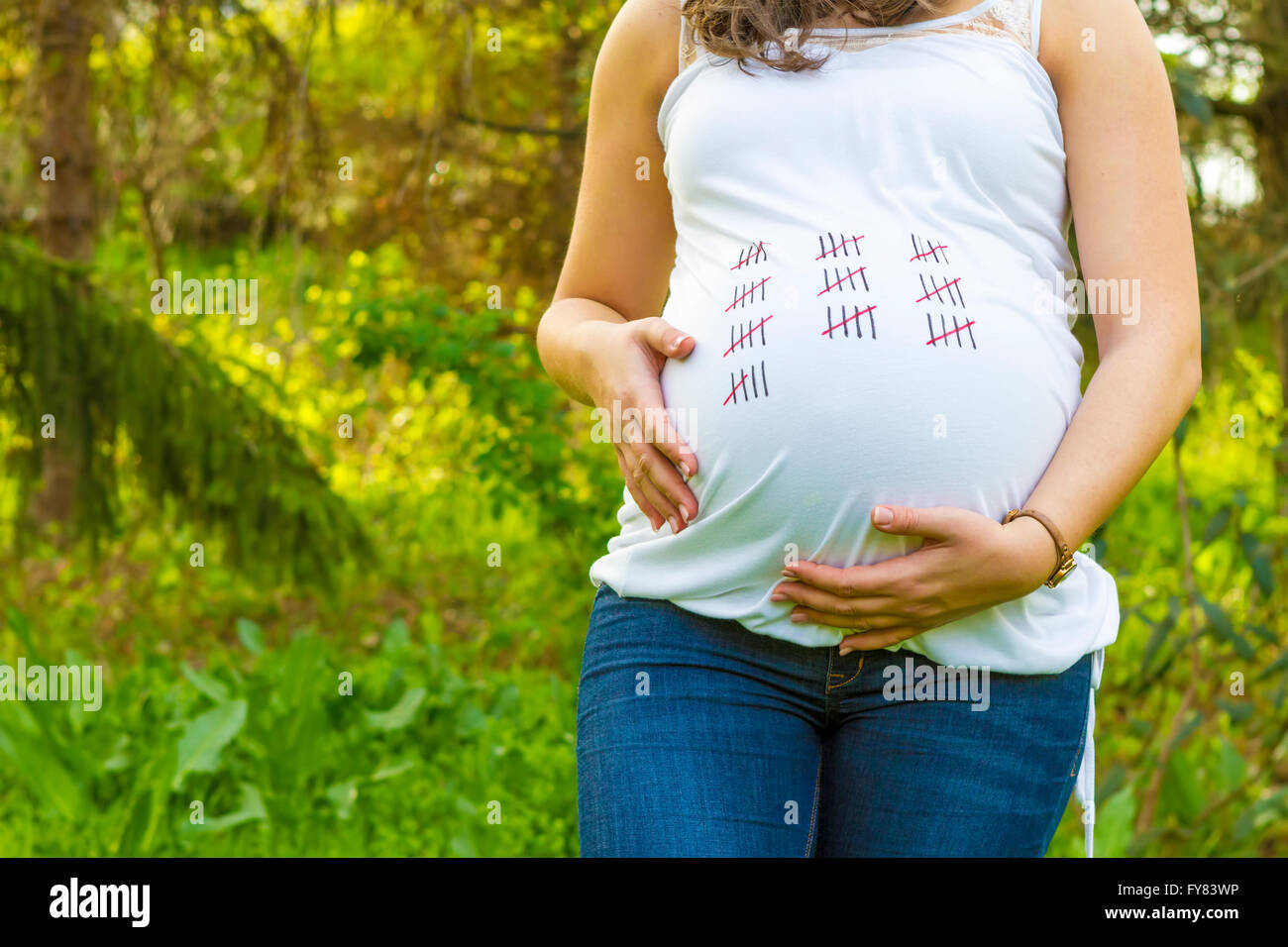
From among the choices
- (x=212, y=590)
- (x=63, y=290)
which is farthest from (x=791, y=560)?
(x=212, y=590)

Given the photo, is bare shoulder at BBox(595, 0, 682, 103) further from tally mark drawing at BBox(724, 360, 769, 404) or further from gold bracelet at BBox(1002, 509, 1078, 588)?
gold bracelet at BBox(1002, 509, 1078, 588)

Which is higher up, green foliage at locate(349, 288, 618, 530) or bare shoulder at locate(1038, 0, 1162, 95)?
green foliage at locate(349, 288, 618, 530)

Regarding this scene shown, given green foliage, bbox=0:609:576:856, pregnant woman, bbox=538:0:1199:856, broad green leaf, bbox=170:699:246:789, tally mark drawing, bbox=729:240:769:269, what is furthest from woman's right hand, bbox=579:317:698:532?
broad green leaf, bbox=170:699:246:789

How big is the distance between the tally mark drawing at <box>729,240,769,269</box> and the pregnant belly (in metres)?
0.07

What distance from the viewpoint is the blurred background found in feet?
10.1

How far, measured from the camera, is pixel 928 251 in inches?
50.5

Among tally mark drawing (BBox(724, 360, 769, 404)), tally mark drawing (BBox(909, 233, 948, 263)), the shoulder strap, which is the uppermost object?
the shoulder strap

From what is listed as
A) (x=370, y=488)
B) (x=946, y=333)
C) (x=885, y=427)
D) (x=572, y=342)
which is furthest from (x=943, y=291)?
(x=370, y=488)

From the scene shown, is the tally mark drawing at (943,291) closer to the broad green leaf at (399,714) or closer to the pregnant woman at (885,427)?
the pregnant woman at (885,427)

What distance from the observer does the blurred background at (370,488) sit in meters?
3.07

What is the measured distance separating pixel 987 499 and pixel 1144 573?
350cm

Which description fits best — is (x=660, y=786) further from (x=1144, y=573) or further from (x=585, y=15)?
(x=1144, y=573)

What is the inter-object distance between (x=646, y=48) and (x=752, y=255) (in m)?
0.35
